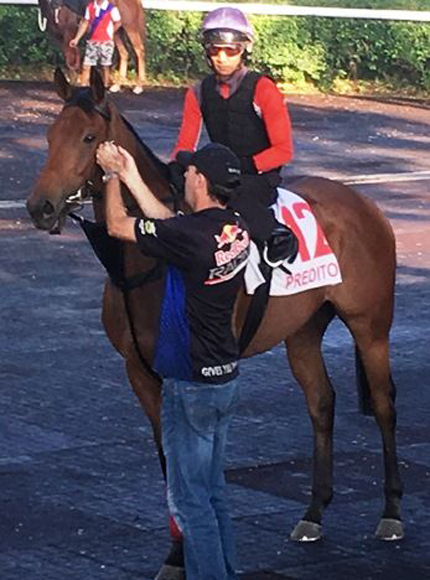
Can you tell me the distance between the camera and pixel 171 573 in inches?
313

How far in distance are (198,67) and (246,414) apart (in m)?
20.0

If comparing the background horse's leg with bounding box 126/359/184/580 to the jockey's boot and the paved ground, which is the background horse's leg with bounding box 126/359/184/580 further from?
the jockey's boot

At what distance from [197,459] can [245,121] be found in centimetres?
217

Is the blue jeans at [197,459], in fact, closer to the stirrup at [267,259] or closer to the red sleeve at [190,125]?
the stirrup at [267,259]

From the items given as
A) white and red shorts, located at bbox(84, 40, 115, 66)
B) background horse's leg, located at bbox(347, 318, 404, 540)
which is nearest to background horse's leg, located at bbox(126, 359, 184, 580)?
background horse's leg, located at bbox(347, 318, 404, 540)

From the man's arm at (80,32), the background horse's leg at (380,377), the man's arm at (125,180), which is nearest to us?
the man's arm at (125,180)

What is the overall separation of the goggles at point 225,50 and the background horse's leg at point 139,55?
2007 cm

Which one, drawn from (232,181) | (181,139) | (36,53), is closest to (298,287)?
(181,139)

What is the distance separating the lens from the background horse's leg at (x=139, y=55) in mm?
28312

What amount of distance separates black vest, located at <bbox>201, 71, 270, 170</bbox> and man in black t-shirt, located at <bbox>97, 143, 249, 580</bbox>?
1.46 meters

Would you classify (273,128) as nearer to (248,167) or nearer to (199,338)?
(248,167)

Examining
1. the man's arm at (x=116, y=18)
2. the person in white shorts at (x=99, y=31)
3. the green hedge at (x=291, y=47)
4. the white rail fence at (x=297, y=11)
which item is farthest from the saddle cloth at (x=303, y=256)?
the white rail fence at (x=297, y=11)

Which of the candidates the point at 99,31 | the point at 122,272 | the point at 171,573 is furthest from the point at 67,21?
the point at 171,573

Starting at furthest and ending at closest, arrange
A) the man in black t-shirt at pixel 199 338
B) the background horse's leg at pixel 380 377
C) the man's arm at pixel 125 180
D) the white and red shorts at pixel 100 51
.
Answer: the white and red shorts at pixel 100 51 → the background horse's leg at pixel 380 377 → the man's arm at pixel 125 180 → the man in black t-shirt at pixel 199 338
